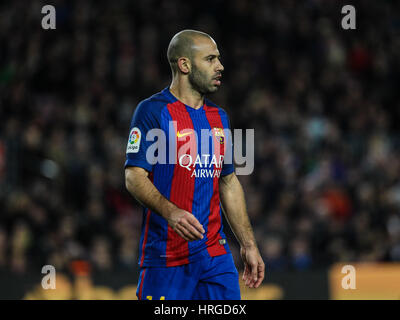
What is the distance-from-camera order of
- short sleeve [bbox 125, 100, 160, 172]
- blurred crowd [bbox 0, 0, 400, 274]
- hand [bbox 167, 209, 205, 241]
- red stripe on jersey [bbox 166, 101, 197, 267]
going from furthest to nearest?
blurred crowd [bbox 0, 0, 400, 274] < red stripe on jersey [bbox 166, 101, 197, 267] < short sleeve [bbox 125, 100, 160, 172] < hand [bbox 167, 209, 205, 241]

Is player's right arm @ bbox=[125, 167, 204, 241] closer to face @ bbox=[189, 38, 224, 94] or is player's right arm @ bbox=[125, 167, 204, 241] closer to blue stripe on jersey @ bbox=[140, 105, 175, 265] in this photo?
blue stripe on jersey @ bbox=[140, 105, 175, 265]

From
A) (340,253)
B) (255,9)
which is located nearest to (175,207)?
(340,253)

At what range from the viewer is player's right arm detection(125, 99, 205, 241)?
183 inches

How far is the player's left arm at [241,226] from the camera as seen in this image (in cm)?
525

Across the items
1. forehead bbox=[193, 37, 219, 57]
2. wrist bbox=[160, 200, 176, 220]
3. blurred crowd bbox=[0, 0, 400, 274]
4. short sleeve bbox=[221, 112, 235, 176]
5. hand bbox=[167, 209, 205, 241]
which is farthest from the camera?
blurred crowd bbox=[0, 0, 400, 274]

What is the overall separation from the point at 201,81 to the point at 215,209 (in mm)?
881

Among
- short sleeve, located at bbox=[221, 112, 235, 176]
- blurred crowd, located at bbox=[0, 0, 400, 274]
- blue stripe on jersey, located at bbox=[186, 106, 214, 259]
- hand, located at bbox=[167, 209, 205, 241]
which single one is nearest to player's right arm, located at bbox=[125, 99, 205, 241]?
hand, located at bbox=[167, 209, 205, 241]

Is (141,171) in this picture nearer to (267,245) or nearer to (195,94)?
(195,94)

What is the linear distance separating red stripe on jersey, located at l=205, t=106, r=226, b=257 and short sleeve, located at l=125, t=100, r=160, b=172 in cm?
46

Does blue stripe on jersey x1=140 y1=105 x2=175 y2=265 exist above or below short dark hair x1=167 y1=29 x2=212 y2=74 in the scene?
below

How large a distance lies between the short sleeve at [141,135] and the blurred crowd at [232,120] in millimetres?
5240

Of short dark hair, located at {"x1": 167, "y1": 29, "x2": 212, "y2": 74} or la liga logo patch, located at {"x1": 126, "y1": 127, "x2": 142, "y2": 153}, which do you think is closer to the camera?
la liga logo patch, located at {"x1": 126, "y1": 127, "x2": 142, "y2": 153}

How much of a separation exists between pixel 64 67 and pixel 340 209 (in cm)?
511

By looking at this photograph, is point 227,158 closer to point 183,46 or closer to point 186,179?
point 186,179
